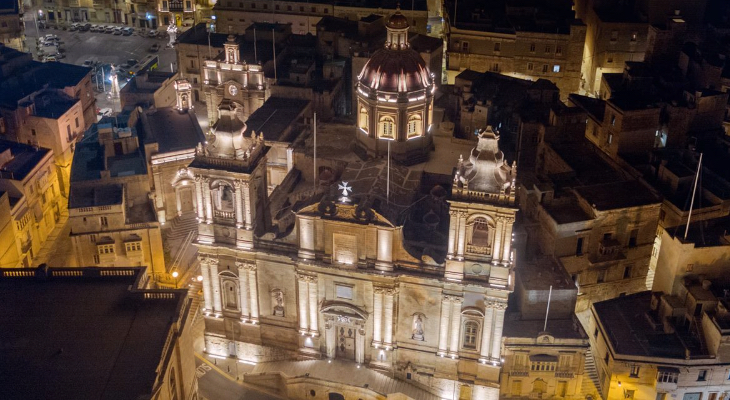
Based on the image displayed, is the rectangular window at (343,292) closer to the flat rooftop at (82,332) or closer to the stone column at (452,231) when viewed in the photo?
the stone column at (452,231)

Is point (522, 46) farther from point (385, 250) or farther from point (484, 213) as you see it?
point (385, 250)

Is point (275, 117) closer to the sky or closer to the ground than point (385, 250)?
closer to the sky

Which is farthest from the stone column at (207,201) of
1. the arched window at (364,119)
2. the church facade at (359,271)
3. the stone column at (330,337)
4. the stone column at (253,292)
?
the arched window at (364,119)

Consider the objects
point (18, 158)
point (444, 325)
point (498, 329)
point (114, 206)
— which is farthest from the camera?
point (18, 158)

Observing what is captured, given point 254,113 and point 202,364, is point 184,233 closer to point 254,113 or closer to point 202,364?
point 254,113

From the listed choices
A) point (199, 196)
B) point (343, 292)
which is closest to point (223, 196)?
point (199, 196)

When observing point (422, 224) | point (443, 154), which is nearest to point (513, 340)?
point (422, 224)

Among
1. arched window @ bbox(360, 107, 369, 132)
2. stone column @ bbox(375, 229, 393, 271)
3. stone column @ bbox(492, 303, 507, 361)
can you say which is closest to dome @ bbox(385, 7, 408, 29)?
arched window @ bbox(360, 107, 369, 132)
